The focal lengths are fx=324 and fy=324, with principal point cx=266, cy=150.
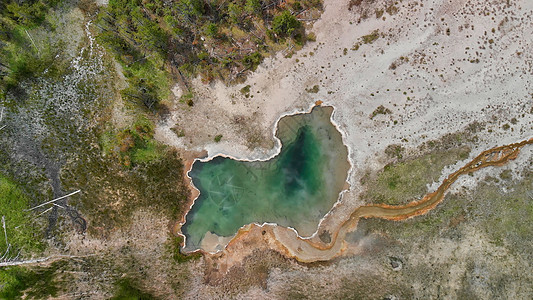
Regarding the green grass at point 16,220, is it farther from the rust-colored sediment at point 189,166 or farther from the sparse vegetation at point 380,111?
the sparse vegetation at point 380,111

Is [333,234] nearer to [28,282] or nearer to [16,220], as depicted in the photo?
[28,282]

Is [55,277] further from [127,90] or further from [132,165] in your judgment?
[127,90]

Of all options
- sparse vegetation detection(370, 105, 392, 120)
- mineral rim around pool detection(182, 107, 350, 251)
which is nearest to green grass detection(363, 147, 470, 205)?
mineral rim around pool detection(182, 107, 350, 251)

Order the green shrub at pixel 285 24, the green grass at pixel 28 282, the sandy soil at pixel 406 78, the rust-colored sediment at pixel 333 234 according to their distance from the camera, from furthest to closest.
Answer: the rust-colored sediment at pixel 333 234 < the sandy soil at pixel 406 78 < the green shrub at pixel 285 24 < the green grass at pixel 28 282

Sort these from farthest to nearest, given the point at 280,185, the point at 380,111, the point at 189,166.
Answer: the point at 280,185, the point at 189,166, the point at 380,111

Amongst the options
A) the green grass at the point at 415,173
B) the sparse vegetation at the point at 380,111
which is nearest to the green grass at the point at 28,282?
the green grass at the point at 415,173

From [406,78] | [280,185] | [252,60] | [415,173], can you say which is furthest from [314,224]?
[252,60]

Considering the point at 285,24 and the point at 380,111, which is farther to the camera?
the point at 380,111
